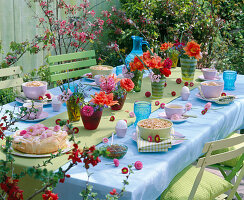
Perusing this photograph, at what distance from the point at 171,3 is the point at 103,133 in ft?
14.2

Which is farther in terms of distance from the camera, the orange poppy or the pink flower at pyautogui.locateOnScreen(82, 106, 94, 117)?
the orange poppy

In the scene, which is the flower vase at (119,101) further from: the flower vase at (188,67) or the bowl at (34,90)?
the flower vase at (188,67)

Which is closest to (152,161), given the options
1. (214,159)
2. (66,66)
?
(214,159)

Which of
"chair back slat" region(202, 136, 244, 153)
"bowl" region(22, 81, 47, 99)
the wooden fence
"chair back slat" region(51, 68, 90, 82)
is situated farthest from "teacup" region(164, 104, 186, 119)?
the wooden fence

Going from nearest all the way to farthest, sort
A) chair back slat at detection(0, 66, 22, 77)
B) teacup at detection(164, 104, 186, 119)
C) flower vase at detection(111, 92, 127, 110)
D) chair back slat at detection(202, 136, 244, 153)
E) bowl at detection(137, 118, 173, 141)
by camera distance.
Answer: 1. chair back slat at detection(202, 136, 244, 153)
2. bowl at detection(137, 118, 173, 141)
3. teacup at detection(164, 104, 186, 119)
4. flower vase at detection(111, 92, 127, 110)
5. chair back slat at detection(0, 66, 22, 77)

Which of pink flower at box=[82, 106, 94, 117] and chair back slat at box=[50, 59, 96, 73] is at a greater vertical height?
chair back slat at box=[50, 59, 96, 73]

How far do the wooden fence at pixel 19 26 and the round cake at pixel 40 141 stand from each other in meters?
2.80

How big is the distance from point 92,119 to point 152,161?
0.50m

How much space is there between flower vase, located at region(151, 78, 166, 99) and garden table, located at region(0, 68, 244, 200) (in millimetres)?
259

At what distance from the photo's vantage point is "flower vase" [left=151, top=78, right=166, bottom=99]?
283 centimetres

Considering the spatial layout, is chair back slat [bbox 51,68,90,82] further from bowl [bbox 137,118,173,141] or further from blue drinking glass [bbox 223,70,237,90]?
bowl [bbox 137,118,173,141]

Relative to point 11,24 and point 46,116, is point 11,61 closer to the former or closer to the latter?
point 11,24

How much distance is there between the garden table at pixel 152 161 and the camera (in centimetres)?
158

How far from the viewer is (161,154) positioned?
6.17ft
